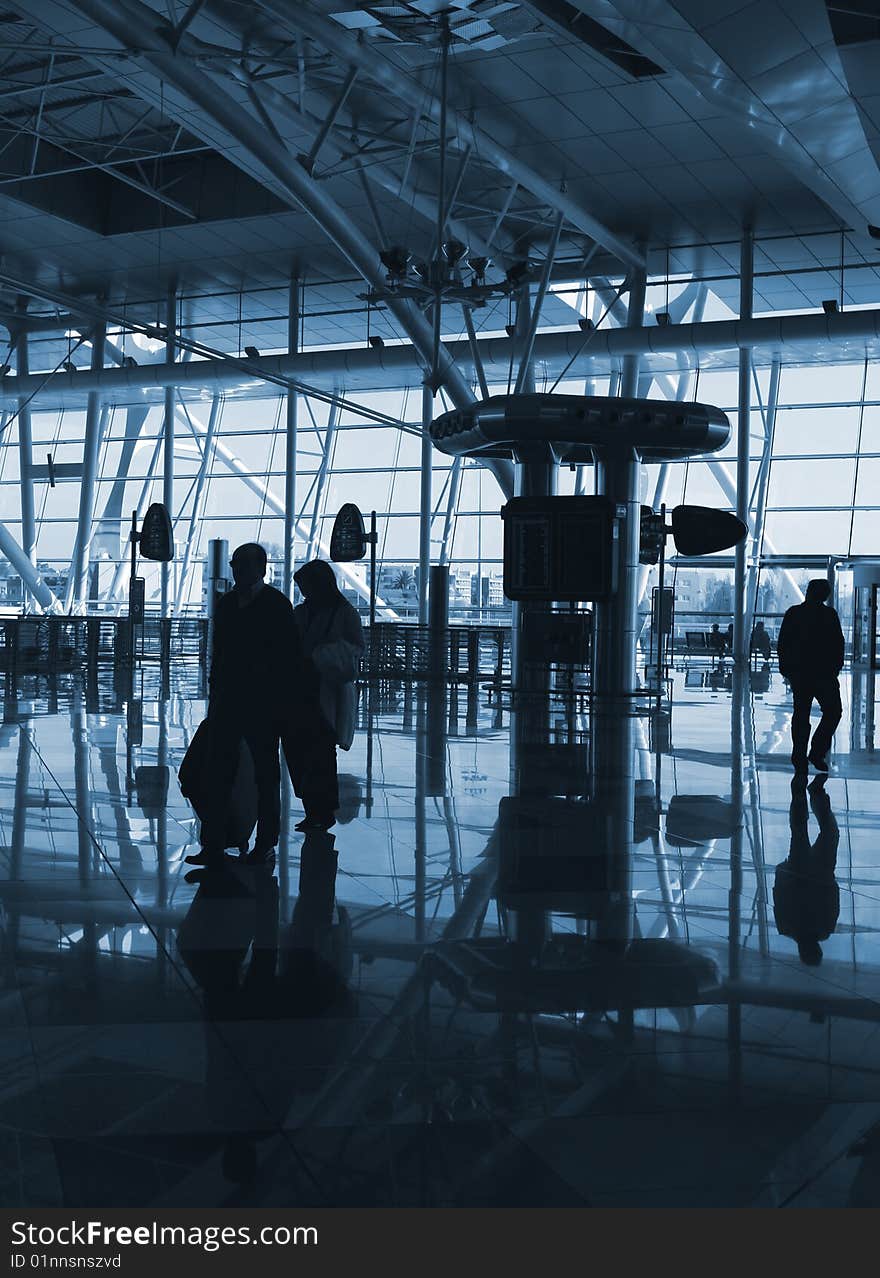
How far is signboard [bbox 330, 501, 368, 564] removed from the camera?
21.9m

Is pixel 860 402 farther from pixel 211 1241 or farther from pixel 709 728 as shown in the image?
pixel 211 1241

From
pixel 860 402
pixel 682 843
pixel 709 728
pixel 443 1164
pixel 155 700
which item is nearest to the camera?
pixel 443 1164

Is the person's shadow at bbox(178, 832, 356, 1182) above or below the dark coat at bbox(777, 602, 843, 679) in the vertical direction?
below

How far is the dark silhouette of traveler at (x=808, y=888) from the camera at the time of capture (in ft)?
16.2

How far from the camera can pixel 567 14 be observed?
15.5 metres

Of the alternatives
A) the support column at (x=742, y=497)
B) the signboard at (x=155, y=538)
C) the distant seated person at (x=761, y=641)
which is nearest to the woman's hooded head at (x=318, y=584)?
the signboard at (x=155, y=538)

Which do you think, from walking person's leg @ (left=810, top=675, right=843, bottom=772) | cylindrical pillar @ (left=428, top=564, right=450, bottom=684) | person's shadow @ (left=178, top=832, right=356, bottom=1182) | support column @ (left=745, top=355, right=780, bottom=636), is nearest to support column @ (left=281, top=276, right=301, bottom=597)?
cylindrical pillar @ (left=428, top=564, right=450, bottom=684)

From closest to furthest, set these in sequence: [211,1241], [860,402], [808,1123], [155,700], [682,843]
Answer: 1. [211,1241]
2. [808,1123]
3. [682,843]
4. [155,700]
5. [860,402]

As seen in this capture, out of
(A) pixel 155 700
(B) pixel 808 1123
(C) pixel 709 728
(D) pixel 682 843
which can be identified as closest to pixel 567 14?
(C) pixel 709 728

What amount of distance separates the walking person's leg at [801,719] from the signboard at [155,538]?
16.3 m

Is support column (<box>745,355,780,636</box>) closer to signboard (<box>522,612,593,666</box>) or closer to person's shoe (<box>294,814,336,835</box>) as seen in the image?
signboard (<box>522,612,593,666</box>)

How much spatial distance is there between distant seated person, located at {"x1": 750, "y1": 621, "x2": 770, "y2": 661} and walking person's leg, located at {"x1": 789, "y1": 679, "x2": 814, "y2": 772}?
2078cm

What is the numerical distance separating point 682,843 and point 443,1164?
436 cm

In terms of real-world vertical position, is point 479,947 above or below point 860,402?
below
